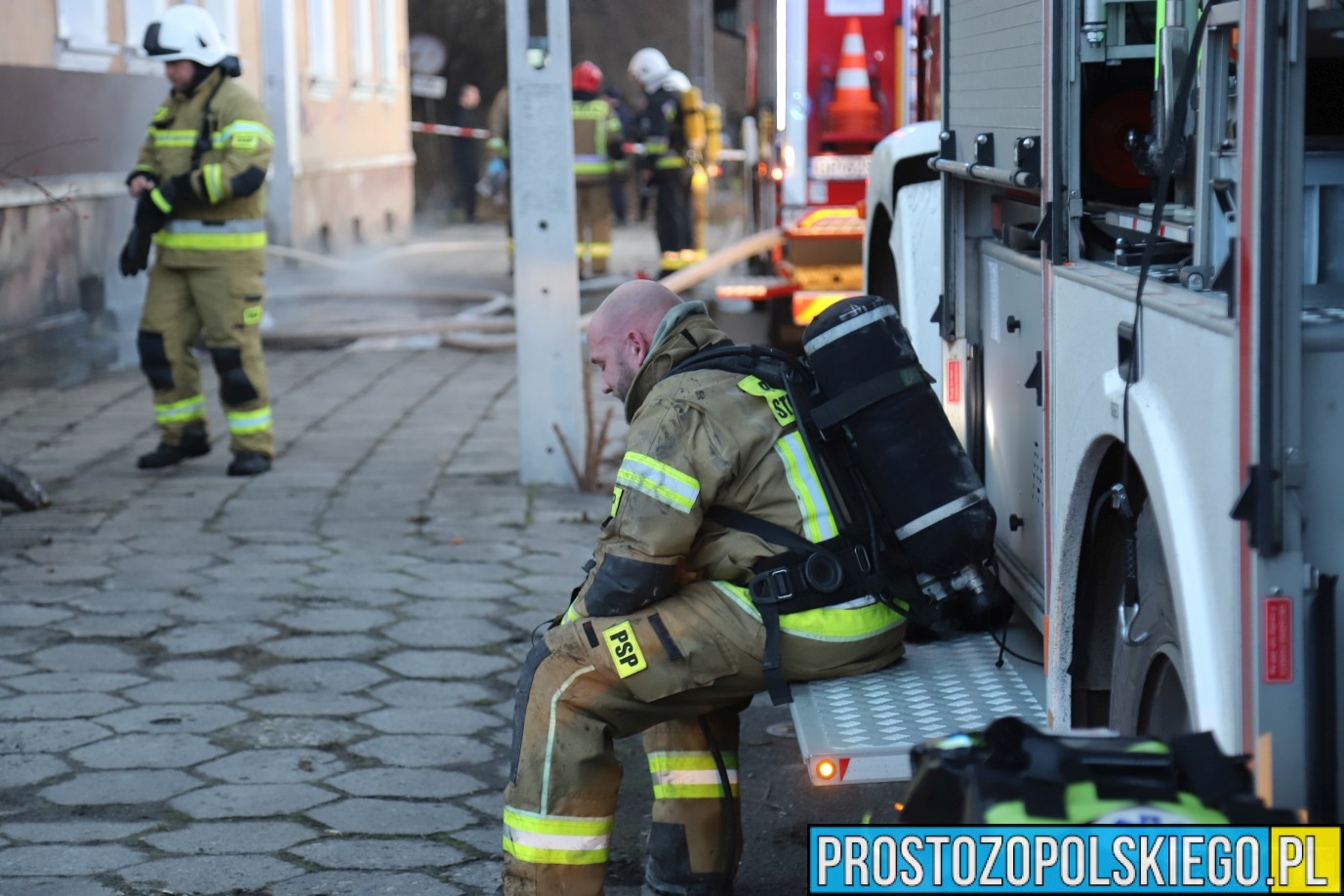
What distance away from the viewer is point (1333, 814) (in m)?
2.25

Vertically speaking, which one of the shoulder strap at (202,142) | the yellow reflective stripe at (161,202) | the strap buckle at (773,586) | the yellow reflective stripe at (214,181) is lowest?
the strap buckle at (773,586)

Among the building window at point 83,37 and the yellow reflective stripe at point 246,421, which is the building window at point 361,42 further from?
the yellow reflective stripe at point 246,421

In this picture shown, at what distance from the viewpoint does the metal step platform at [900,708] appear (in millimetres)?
3129

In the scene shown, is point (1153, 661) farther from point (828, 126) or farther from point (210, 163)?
point (828, 126)

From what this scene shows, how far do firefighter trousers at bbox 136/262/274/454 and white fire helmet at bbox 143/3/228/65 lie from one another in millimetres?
857

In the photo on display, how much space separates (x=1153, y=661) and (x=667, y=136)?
46.2 ft

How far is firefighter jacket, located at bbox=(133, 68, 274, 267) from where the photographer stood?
7.54 meters

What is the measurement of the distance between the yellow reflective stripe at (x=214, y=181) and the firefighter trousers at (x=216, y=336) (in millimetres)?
321

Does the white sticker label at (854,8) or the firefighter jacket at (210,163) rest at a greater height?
the white sticker label at (854,8)

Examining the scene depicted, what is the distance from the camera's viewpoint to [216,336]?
7727mm

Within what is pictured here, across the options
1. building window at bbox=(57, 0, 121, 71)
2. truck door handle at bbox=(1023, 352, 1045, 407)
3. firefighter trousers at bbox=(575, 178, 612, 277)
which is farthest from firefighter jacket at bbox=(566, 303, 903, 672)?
firefighter trousers at bbox=(575, 178, 612, 277)

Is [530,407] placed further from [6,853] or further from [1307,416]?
[1307,416]

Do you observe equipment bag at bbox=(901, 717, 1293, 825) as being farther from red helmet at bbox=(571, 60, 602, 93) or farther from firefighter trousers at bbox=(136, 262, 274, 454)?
red helmet at bbox=(571, 60, 602, 93)

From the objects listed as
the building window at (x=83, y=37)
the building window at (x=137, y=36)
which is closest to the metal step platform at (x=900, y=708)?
the building window at (x=83, y=37)
